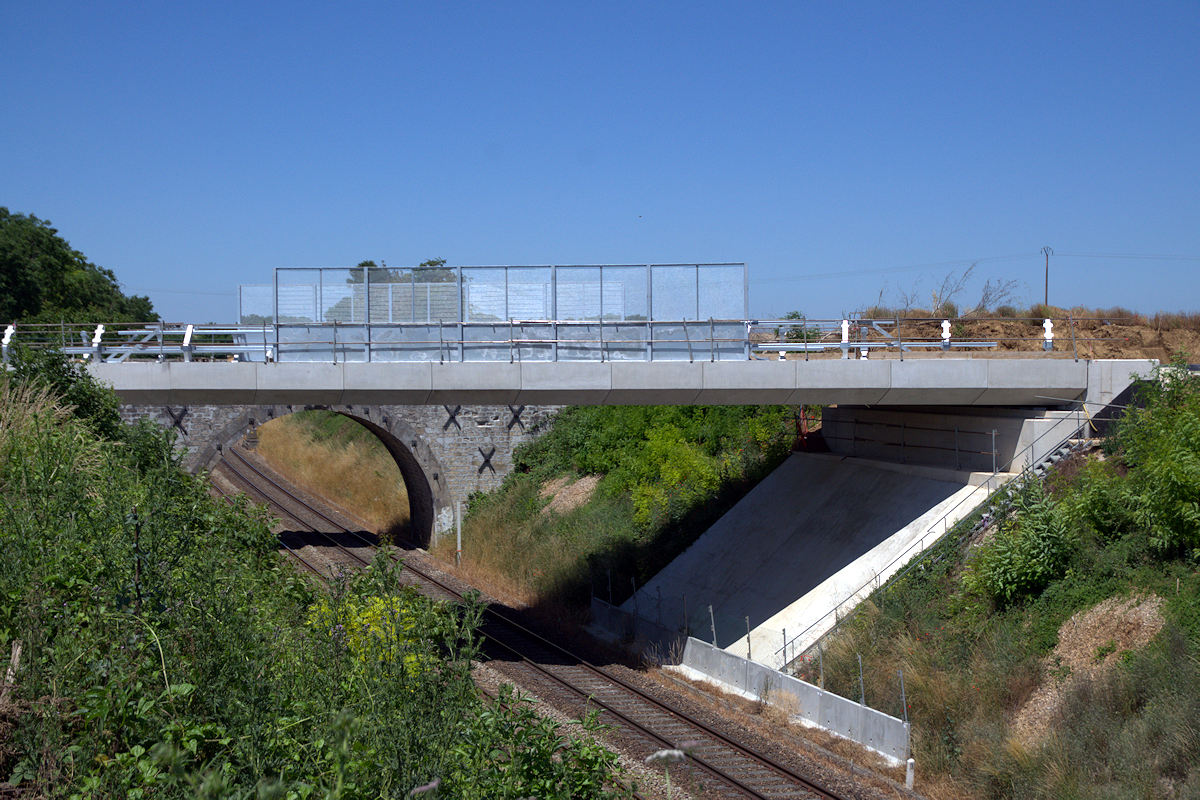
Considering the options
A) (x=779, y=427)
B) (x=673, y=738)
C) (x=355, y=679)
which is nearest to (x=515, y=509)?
(x=779, y=427)

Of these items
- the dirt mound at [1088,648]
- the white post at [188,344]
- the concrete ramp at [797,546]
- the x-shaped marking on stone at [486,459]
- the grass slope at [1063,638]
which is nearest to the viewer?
the grass slope at [1063,638]

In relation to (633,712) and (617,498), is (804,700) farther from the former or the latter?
(617,498)

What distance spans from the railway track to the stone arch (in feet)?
13.2

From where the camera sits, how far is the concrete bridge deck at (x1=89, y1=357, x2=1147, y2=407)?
16.8 m

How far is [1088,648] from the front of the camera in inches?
488

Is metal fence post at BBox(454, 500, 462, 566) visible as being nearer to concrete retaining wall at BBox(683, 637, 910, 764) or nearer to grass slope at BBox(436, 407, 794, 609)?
grass slope at BBox(436, 407, 794, 609)

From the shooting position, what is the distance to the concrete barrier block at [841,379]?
16.8 meters

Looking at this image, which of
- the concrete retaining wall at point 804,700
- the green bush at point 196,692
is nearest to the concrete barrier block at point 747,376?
the concrete retaining wall at point 804,700

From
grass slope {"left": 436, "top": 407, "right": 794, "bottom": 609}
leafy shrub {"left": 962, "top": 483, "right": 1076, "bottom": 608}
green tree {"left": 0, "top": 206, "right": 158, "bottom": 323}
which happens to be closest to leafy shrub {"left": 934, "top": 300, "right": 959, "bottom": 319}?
grass slope {"left": 436, "top": 407, "right": 794, "bottom": 609}

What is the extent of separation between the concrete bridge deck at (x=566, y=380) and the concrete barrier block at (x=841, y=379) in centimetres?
2

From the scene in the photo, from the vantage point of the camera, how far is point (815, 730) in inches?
564

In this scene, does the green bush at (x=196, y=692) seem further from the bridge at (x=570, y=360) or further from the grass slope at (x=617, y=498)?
the grass slope at (x=617, y=498)

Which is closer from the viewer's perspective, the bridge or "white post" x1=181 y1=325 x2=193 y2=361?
the bridge

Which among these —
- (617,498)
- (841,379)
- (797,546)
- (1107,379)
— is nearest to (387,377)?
(841,379)
